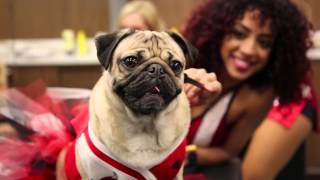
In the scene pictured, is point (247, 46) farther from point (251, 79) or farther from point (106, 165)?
point (106, 165)

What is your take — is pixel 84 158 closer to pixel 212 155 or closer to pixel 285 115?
pixel 212 155

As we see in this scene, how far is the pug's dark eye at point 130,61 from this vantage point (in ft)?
1.76

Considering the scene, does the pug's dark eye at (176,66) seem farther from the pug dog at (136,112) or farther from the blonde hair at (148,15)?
the blonde hair at (148,15)

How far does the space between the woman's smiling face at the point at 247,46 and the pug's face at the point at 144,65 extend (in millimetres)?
316

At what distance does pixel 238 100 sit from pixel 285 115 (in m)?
0.22

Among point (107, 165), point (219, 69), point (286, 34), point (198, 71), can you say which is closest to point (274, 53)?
point (286, 34)

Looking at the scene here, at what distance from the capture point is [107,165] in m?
0.56

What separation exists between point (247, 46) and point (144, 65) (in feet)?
1.30

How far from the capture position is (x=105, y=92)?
0.59 metres

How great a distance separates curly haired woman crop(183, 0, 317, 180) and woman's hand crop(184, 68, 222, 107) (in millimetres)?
71

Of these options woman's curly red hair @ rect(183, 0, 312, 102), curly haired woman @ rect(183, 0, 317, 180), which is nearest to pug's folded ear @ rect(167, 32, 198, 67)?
curly haired woman @ rect(183, 0, 317, 180)

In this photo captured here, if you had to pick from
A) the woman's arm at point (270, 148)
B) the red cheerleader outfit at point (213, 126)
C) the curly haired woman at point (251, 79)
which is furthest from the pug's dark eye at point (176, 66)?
the woman's arm at point (270, 148)

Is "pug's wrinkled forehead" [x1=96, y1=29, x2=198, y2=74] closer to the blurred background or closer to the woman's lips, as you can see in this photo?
the woman's lips

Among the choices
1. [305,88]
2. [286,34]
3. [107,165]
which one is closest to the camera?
[107,165]
